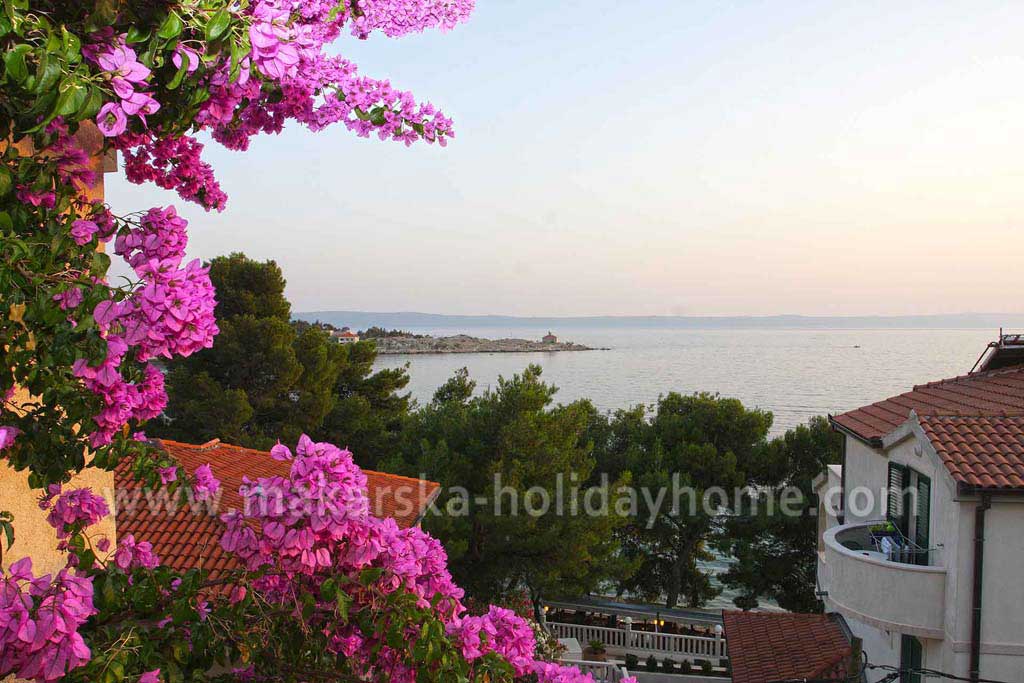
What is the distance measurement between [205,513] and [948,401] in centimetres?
1015

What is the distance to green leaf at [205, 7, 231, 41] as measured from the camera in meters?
1.38

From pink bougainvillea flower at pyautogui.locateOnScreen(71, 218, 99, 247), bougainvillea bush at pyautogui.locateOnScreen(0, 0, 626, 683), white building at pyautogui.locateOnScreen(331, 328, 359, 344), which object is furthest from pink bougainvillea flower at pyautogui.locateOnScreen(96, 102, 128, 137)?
white building at pyautogui.locateOnScreen(331, 328, 359, 344)

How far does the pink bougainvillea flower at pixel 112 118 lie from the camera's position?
4.61 ft

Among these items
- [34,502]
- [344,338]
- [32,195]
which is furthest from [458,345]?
[32,195]

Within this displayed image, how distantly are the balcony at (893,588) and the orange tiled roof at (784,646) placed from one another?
275 centimetres

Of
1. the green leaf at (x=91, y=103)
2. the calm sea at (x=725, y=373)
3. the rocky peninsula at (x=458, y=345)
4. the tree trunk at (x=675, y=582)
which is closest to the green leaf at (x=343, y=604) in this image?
the green leaf at (x=91, y=103)

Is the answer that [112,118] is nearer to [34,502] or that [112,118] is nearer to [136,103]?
[136,103]

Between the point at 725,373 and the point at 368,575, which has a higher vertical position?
the point at 368,575

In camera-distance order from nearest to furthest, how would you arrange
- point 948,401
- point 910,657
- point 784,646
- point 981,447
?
point 981,447 < point 910,657 < point 948,401 < point 784,646

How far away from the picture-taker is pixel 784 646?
11656mm

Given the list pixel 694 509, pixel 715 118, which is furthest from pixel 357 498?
pixel 694 509

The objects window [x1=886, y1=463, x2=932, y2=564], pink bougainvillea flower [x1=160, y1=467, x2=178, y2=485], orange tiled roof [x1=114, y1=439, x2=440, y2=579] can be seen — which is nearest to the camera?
pink bougainvillea flower [x1=160, y1=467, x2=178, y2=485]

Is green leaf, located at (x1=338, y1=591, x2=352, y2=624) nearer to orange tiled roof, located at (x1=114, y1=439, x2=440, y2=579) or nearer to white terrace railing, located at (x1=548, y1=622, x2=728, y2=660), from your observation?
orange tiled roof, located at (x1=114, y1=439, x2=440, y2=579)

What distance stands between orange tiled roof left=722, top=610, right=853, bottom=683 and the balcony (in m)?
2.75
